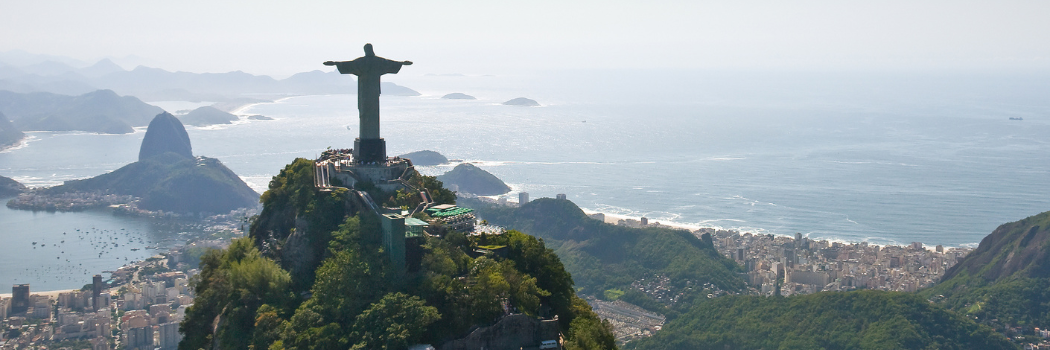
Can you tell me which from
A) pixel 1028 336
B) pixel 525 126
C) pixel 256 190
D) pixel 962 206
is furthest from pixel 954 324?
pixel 525 126

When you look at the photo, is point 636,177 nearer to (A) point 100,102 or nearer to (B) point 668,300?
(B) point 668,300

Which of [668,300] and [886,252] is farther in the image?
[886,252]

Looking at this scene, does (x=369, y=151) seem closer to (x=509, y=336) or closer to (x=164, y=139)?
(x=509, y=336)

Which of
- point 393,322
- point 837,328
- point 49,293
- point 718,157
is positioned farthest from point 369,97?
point 718,157

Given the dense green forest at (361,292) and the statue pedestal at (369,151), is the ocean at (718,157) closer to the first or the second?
the statue pedestal at (369,151)

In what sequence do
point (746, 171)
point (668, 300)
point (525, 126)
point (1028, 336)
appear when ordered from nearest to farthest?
point (1028, 336) < point (668, 300) < point (746, 171) < point (525, 126)

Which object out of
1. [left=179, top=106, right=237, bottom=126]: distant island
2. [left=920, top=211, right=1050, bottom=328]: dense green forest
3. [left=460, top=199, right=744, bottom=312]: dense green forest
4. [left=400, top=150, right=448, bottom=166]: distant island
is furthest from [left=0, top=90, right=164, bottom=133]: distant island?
[left=920, top=211, right=1050, bottom=328]: dense green forest

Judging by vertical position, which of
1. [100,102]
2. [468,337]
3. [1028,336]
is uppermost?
[100,102]
